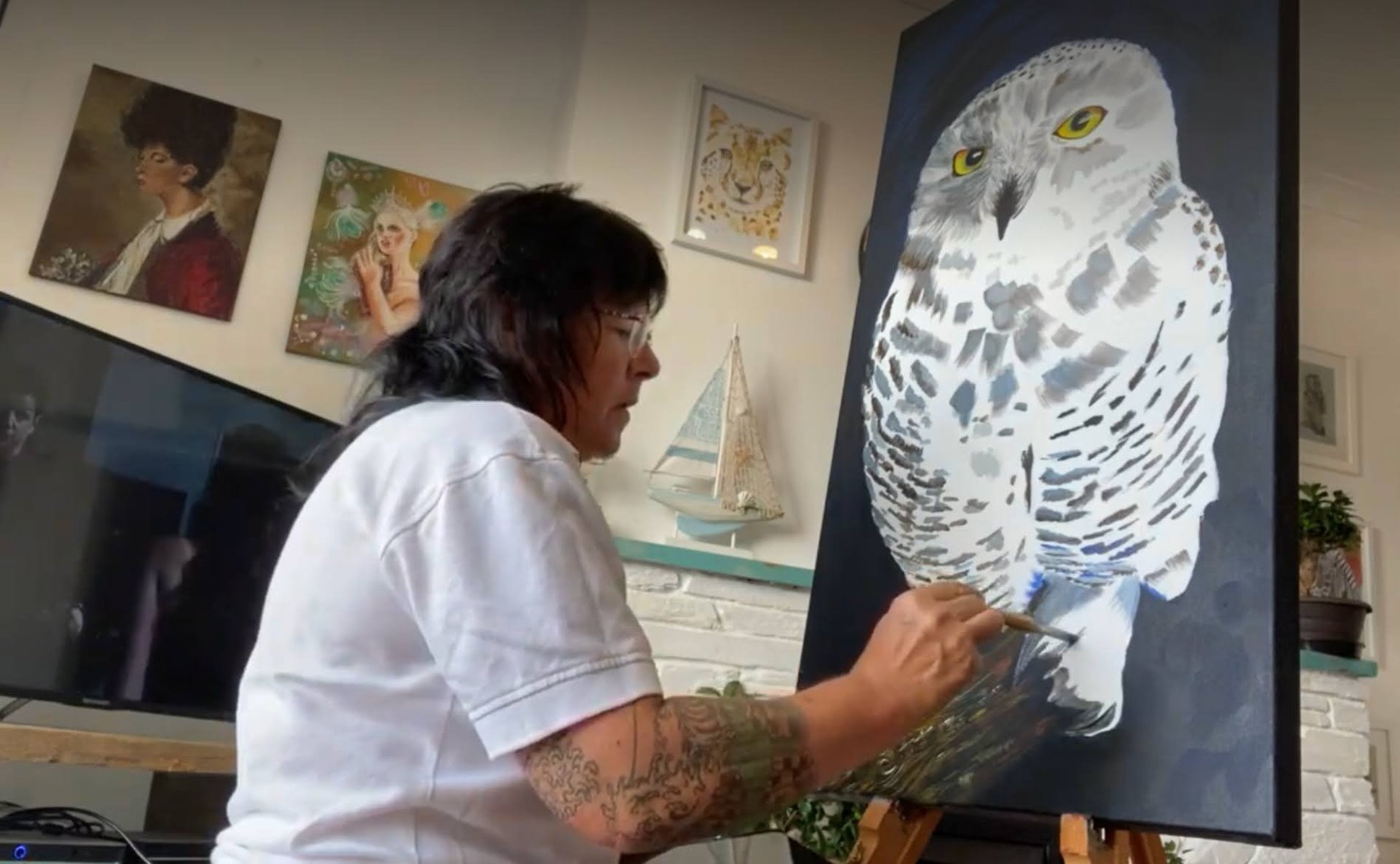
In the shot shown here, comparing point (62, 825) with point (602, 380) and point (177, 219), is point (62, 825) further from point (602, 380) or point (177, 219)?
point (602, 380)

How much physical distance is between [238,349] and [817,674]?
119 centimetres

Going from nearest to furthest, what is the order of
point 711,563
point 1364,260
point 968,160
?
point 968,160 < point 711,563 < point 1364,260

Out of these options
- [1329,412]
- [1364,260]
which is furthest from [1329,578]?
[1364,260]

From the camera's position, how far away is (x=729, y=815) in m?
0.59

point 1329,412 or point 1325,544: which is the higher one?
point 1329,412

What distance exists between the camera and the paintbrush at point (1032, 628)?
0.85 meters

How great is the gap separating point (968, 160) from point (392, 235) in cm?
114

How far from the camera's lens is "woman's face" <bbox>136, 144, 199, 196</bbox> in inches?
72.5

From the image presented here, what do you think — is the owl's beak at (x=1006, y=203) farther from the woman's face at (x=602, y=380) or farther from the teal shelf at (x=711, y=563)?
the teal shelf at (x=711, y=563)

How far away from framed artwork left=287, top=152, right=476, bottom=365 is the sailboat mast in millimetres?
569

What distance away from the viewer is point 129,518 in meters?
1.44

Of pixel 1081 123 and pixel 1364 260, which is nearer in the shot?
pixel 1081 123

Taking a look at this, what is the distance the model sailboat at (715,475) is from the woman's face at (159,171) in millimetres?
951

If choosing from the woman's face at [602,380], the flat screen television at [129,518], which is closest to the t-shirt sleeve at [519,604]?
the woman's face at [602,380]
